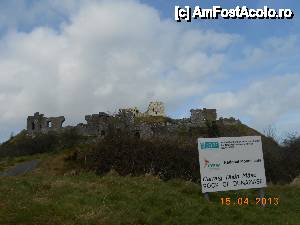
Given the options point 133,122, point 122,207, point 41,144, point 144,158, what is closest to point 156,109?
point 133,122

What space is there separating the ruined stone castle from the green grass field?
131ft

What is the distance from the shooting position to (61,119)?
70.9m

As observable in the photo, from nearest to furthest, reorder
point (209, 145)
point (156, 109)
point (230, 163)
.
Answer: point (209, 145) < point (230, 163) < point (156, 109)

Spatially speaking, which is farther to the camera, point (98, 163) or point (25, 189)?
point (98, 163)

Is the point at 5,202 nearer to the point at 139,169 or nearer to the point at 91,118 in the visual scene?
the point at 139,169

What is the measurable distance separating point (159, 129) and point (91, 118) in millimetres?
10354

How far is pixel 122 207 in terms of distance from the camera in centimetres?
1173

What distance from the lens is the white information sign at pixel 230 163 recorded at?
46.2 ft

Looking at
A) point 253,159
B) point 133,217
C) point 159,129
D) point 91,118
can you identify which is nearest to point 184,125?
point 159,129

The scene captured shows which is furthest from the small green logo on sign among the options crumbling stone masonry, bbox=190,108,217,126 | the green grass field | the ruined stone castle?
crumbling stone masonry, bbox=190,108,217,126

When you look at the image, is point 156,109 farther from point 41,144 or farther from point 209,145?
point 209,145

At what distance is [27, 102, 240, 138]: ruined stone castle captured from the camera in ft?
192
